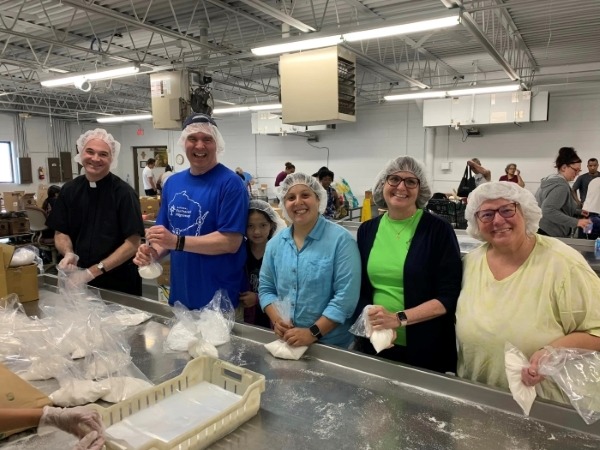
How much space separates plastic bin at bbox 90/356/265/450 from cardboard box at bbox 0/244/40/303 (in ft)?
3.75

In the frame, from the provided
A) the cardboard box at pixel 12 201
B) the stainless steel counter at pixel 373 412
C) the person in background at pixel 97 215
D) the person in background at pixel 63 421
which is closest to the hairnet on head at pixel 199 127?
the person in background at pixel 97 215

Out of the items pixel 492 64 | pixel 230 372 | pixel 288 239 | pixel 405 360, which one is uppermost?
pixel 492 64

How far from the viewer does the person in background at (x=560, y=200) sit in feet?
13.3

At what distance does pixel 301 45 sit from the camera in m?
4.02

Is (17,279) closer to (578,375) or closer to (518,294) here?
(518,294)

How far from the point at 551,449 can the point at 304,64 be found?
363cm

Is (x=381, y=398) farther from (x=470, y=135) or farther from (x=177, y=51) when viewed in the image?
A: (x=470, y=135)

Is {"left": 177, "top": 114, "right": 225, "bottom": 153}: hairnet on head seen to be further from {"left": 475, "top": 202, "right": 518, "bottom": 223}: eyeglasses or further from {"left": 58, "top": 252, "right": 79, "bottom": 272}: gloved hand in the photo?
{"left": 475, "top": 202, "right": 518, "bottom": 223}: eyeglasses

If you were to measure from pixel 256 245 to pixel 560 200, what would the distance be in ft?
10.6

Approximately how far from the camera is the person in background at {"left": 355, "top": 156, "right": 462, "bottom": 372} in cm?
155

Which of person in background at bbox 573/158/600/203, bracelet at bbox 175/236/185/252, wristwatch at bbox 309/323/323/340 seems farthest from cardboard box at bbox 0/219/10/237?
person in background at bbox 573/158/600/203

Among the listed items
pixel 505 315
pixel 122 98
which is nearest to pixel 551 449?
pixel 505 315

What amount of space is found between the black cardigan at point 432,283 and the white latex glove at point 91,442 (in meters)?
1.07

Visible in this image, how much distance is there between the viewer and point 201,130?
1.97 m
